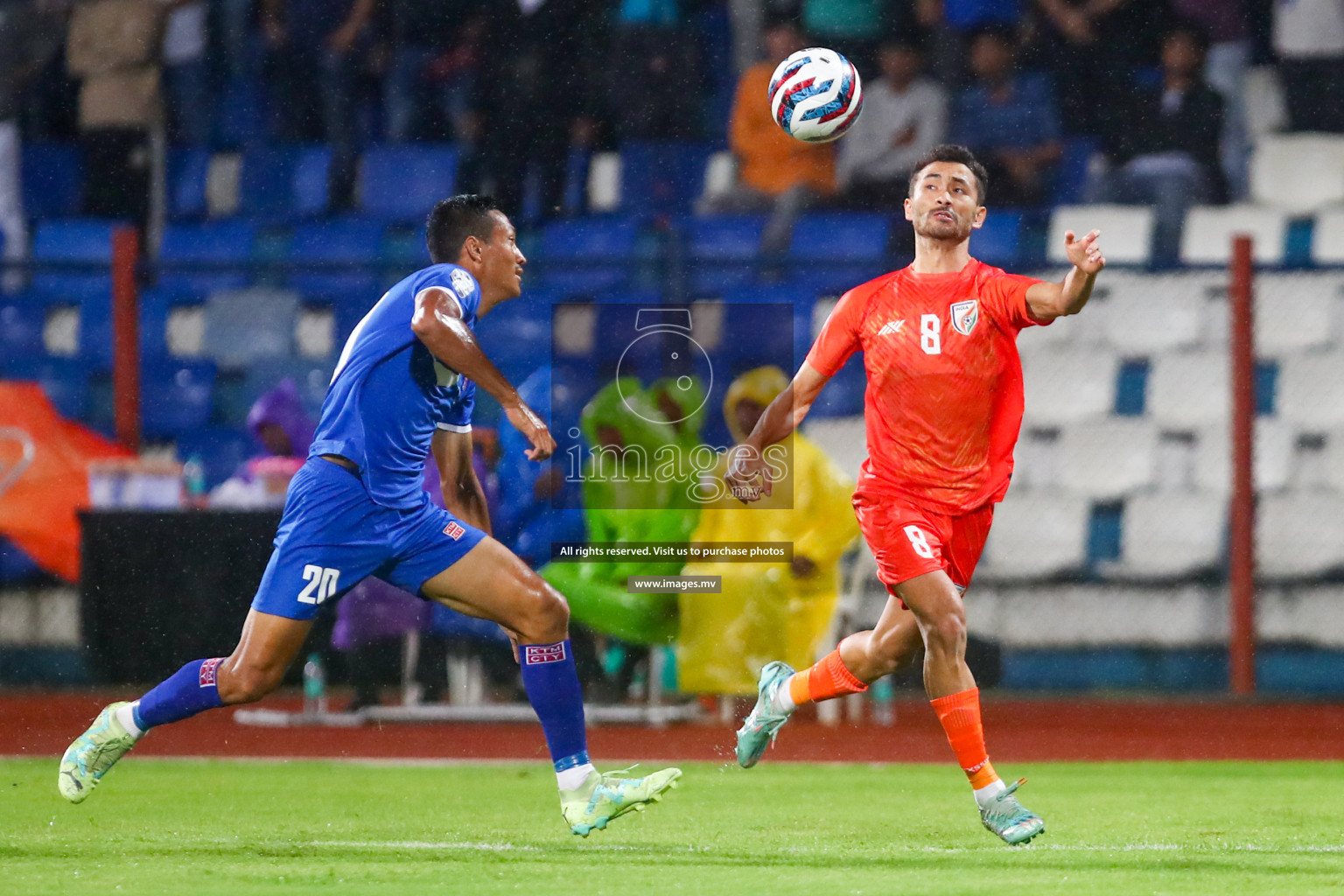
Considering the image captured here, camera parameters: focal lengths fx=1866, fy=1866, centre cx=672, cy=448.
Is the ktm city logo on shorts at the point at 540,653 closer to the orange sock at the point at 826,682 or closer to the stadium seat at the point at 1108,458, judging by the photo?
the orange sock at the point at 826,682

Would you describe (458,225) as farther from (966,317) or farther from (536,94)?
(536,94)

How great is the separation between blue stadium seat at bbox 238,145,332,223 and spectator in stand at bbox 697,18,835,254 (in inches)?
123

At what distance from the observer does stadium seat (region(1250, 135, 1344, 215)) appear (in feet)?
44.8

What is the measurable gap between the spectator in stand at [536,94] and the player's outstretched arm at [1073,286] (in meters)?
8.07

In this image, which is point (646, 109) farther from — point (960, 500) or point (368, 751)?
point (960, 500)

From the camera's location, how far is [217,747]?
9602 millimetres

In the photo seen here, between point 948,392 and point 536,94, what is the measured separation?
856cm

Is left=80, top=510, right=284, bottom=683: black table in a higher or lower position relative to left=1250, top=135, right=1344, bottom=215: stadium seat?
lower

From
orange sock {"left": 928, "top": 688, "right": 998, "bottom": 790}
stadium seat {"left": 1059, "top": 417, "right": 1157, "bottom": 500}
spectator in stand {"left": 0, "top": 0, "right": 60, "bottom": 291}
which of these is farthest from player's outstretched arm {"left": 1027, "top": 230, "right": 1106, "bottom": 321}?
spectator in stand {"left": 0, "top": 0, "right": 60, "bottom": 291}

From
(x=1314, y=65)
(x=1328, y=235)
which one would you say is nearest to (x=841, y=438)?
(x=1328, y=235)

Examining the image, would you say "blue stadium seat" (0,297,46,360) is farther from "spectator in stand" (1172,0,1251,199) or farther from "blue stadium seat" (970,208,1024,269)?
"spectator in stand" (1172,0,1251,199)

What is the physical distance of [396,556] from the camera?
584 centimetres

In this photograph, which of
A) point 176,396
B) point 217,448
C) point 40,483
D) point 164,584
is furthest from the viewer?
point 176,396

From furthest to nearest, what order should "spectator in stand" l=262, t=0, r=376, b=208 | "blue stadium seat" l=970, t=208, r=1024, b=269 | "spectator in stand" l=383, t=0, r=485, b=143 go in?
"spectator in stand" l=262, t=0, r=376, b=208 < "spectator in stand" l=383, t=0, r=485, b=143 < "blue stadium seat" l=970, t=208, r=1024, b=269
